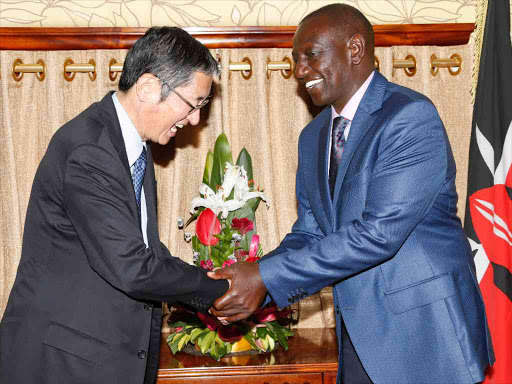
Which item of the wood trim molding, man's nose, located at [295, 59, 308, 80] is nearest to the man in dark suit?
man's nose, located at [295, 59, 308, 80]

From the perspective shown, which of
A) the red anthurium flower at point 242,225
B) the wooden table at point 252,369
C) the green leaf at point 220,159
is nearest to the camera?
the wooden table at point 252,369

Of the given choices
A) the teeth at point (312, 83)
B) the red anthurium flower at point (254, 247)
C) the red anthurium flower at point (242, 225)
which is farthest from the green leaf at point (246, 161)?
the teeth at point (312, 83)

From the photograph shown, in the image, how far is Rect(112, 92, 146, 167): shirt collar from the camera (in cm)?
213

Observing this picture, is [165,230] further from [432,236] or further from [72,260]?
[432,236]

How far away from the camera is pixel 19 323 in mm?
1930

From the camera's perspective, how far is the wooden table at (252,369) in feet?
9.19

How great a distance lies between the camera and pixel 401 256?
81.1 inches

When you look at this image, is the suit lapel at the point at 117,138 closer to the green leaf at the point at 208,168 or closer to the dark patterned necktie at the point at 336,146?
the dark patterned necktie at the point at 336,146

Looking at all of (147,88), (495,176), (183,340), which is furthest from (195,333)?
(495,176)

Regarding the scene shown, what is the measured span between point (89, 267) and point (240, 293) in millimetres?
646

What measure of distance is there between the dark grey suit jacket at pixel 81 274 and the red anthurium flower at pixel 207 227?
95cm

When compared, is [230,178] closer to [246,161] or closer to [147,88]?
[246,161]

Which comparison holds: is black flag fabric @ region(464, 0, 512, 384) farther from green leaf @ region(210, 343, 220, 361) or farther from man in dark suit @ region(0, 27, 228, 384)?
man in dark suit @ region(0, 27, 228, 384)

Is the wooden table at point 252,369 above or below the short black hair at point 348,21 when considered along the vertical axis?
below
